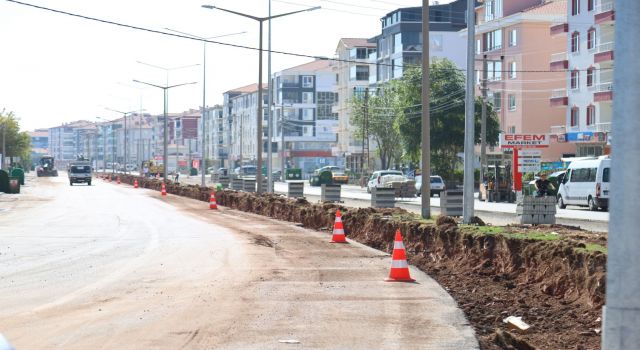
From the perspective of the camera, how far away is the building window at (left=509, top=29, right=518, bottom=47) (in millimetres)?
79625

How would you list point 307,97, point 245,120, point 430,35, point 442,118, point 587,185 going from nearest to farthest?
1. point 587,185
2. point 442,118
3. point 430,35
4. point 307,97
5. point 245,120

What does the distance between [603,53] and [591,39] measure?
3468 millimetres

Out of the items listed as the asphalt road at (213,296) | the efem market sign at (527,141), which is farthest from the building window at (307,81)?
the asphalt road at (213,296)

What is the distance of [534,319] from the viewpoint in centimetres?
1219

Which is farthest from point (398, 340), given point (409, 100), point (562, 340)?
point (409, 100)

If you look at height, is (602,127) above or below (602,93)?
below

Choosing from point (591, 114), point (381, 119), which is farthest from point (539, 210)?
point (381, 119)

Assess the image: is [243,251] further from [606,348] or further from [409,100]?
[409,100]

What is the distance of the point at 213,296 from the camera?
13.9 m

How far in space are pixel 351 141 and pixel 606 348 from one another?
397ft

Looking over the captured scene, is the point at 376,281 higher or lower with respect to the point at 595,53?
lower

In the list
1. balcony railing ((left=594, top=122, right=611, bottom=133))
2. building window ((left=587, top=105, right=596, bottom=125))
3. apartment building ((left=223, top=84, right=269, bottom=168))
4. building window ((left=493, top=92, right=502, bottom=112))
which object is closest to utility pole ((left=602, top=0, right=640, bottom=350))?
balcony railing ((left=594, top=122, right=611, bottom=133))

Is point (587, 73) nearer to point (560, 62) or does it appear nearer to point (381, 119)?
point (560, 62)

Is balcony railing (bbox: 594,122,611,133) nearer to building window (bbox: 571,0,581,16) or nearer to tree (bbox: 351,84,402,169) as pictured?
building window (bbox: 571,0,581,16)
